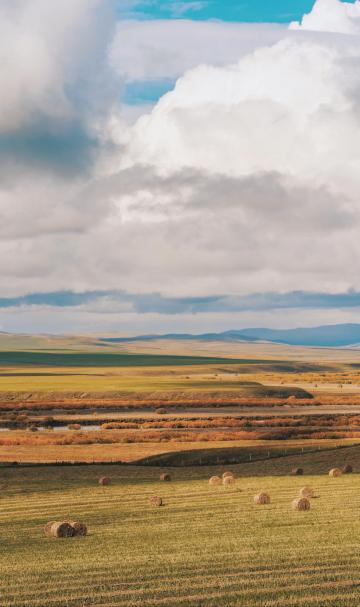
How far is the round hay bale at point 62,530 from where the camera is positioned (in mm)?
23969

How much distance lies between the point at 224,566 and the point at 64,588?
424cm

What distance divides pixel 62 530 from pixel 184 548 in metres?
4.44

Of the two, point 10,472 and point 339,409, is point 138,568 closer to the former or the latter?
point 10,472

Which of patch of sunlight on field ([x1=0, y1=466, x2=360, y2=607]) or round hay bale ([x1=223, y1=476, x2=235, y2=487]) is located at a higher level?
patch of sunlight on field ([x1=0, y1=466, x2=360, y2=607])

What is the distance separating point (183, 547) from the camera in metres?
22.1

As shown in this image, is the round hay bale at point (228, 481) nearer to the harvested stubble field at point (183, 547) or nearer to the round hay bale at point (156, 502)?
the harvested stubble field at point (183, 547)

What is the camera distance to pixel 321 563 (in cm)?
1884

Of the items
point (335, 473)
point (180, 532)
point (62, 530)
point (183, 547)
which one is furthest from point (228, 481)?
point (183, 547)

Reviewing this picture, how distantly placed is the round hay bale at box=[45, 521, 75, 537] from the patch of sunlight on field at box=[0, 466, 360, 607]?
0.38m

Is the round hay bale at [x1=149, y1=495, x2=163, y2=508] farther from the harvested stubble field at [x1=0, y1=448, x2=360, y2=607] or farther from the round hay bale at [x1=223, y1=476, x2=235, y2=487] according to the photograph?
the round hay bale at [x1=223, y1=476, x2=235, y2=487]

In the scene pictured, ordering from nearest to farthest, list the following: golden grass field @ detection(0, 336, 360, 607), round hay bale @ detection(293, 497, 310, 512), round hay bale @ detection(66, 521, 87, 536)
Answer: golden grass field @ detection(0, 336, 360, 607) < round hay bale @ detection(66, 521, 87, 536) < round hay bale @ detection(293, 497, 310, 512)

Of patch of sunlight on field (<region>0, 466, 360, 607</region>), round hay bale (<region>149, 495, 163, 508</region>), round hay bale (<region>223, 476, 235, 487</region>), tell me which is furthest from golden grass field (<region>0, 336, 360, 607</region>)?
round hay bale (<region>223, 476, 235, 487</region>)

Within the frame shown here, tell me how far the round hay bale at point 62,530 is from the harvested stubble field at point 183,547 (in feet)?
1.09

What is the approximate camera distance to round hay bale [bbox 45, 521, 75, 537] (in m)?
24.0
